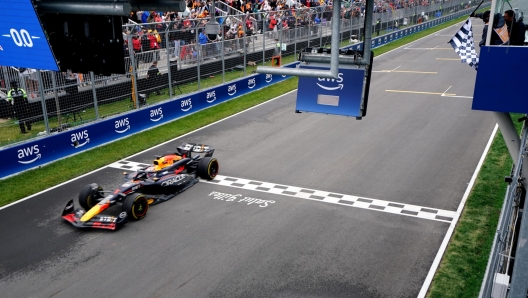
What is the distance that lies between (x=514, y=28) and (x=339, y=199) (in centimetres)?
498

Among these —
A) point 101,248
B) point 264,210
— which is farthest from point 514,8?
point 101,248

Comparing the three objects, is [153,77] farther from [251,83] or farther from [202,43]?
[251,83]

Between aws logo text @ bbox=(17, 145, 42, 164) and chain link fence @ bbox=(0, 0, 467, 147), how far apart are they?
21.6 inches

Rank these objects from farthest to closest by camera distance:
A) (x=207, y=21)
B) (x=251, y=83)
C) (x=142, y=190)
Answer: (x=251, y=83) → (x=207, y=21) → (x=142, y=190)

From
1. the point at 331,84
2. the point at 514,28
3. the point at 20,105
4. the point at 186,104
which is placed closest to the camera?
the point at 331,84

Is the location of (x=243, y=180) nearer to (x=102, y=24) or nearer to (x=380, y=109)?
(x=102, y=24)

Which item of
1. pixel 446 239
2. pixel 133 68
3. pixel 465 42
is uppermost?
pixel 465 42

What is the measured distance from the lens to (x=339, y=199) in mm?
11625

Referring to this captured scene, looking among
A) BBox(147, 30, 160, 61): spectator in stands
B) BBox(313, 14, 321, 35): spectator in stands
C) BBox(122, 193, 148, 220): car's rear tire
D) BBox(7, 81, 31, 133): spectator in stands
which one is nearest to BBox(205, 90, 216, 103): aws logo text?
BBox(147, 30, 160, 61): spectator in stands

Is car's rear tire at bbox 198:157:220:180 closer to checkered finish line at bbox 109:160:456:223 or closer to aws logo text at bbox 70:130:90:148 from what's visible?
checkered finish line at bbox 109:160:456:223

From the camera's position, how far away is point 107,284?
328 inches

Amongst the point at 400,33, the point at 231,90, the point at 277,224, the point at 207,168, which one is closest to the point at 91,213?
the point at 207,168

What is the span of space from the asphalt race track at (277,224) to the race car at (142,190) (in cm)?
22

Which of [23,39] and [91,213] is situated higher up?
[23,39]
